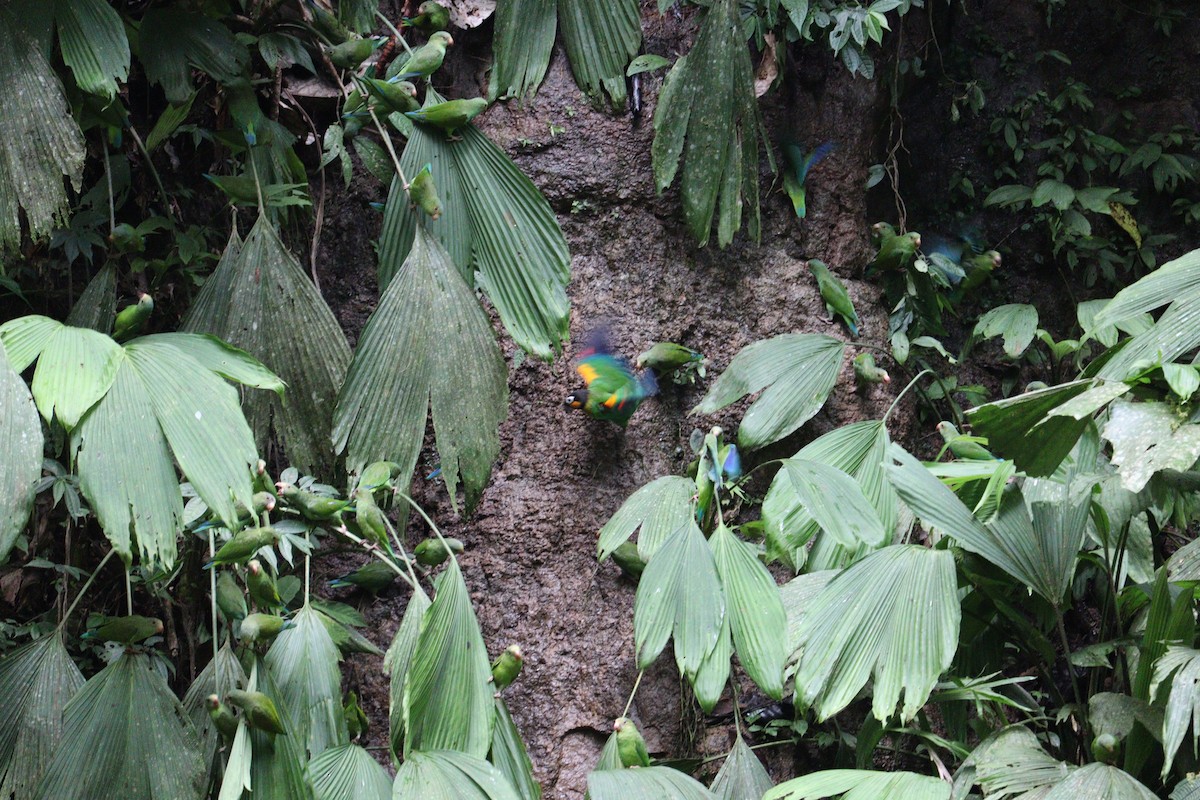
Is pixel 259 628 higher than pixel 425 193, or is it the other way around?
pixel 425 193

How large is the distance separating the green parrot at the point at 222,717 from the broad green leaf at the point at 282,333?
1.30ft

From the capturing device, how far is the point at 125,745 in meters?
1.48

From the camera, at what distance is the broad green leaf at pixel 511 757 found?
5.36 ft

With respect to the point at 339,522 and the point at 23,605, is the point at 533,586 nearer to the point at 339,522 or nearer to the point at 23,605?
the point at 339,522

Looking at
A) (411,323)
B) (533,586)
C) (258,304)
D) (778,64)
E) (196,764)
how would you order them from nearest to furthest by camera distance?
(196,764), (411,323), (258,304), (533,586), (778,64)

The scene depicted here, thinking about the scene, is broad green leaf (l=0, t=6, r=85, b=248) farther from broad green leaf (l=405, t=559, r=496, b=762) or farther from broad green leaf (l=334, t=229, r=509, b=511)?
broad green leaf (l=405, t=559, r=496, b=762)

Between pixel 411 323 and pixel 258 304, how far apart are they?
313 mm

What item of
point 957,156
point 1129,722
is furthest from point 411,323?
point 957,156

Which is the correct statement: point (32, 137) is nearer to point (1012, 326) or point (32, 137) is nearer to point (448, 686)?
point (448, 686)

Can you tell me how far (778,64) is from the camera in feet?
8.36

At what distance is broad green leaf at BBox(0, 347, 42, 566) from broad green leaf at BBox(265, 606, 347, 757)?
53 cm

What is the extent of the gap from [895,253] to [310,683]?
5.93 feet

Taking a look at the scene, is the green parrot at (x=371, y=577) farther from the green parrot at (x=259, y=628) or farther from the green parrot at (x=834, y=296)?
the green parrot at (x=834, y=296)

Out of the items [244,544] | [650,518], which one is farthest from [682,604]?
[244,544]
